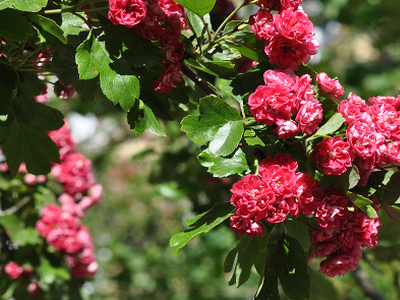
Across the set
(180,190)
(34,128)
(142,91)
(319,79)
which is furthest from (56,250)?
(319,79)

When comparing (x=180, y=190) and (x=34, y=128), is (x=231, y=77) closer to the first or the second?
(x=34, y=128)

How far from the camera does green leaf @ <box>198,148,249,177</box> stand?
2.63 ft

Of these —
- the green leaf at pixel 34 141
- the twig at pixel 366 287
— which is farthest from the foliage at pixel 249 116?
the twig at pixel 366 287

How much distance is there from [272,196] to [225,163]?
0.13 metres

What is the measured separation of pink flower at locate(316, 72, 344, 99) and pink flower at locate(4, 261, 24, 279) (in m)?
1.46

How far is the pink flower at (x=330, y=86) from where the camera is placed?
0.83 metres

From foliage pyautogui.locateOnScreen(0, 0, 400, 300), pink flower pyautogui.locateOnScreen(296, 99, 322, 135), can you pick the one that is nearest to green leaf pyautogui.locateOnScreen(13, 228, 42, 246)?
foliage pyautogui.locateOnScreen(0, 0, 400, 300)

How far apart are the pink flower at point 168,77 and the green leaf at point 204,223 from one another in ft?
0.89

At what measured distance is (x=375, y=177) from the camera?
0.81 metres

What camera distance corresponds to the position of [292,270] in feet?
2.72

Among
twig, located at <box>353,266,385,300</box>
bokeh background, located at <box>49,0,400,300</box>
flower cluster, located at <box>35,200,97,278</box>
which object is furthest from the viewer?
bokeh background, located at <box>49,0,400,300</box>

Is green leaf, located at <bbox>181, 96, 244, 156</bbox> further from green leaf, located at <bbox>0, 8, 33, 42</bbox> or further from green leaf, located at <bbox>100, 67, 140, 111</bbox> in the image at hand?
green leaf, located at <bbox>0, 8, 33, 42</bbox>

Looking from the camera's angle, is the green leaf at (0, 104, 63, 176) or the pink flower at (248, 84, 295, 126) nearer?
the pink flower at (248, 84, 295, 126)

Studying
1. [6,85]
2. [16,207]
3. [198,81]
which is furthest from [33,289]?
[198,81]
